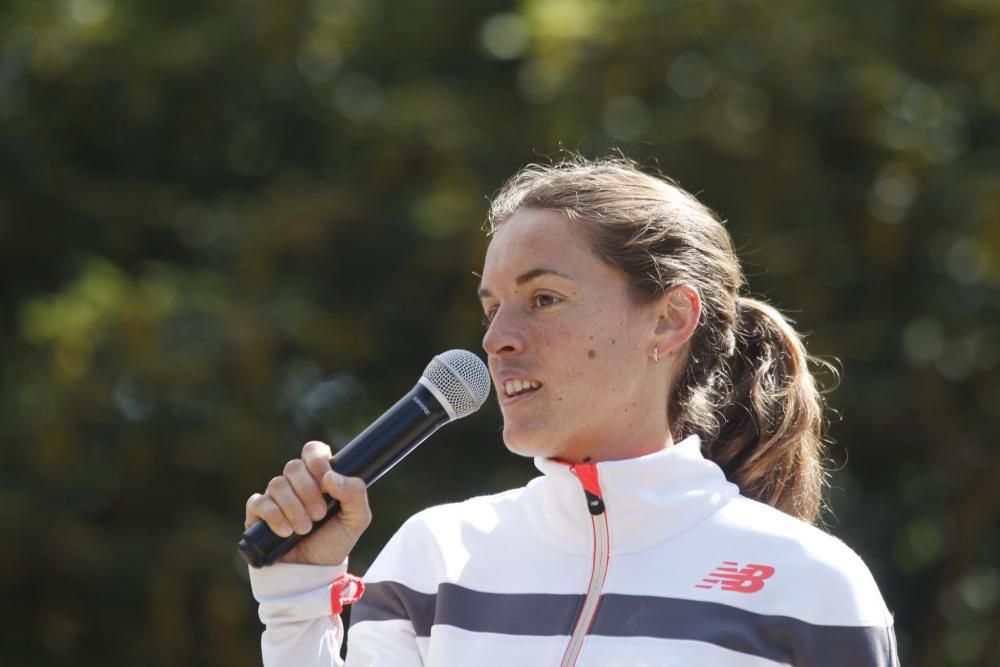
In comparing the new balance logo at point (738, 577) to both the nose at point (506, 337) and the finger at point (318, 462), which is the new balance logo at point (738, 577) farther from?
the finger at point (318, 462)

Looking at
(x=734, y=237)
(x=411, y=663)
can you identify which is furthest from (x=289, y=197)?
(x=411, y=663)

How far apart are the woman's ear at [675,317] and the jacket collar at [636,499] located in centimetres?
17

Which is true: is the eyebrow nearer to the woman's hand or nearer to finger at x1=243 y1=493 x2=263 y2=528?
the woman's hand

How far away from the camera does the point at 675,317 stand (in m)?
2.41

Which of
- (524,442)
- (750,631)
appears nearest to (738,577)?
(750,631)

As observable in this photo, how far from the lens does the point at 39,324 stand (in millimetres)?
5789

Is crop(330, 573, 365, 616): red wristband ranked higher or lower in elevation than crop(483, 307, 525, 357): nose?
lower

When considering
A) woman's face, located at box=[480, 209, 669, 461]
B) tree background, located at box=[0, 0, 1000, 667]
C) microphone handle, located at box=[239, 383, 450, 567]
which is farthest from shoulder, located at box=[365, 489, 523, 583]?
tree background, located at box=[0, 0, 1000, 667]

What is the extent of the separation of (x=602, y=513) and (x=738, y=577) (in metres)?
0.23

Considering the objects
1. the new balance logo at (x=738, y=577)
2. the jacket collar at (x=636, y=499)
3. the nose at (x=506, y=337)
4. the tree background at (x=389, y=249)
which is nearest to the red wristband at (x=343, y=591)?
the jacket collar at (x=636, y=499)

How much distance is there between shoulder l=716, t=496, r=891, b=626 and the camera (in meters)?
2.08

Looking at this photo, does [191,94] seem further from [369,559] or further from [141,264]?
[369,559]

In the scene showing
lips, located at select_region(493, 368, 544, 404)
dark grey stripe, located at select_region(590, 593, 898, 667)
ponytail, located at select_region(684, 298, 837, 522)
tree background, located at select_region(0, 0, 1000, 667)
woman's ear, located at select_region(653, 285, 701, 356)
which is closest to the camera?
dark grey stripe, located at select_region(590, 593, 898, 667)

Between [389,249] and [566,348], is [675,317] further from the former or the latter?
[389,249]
